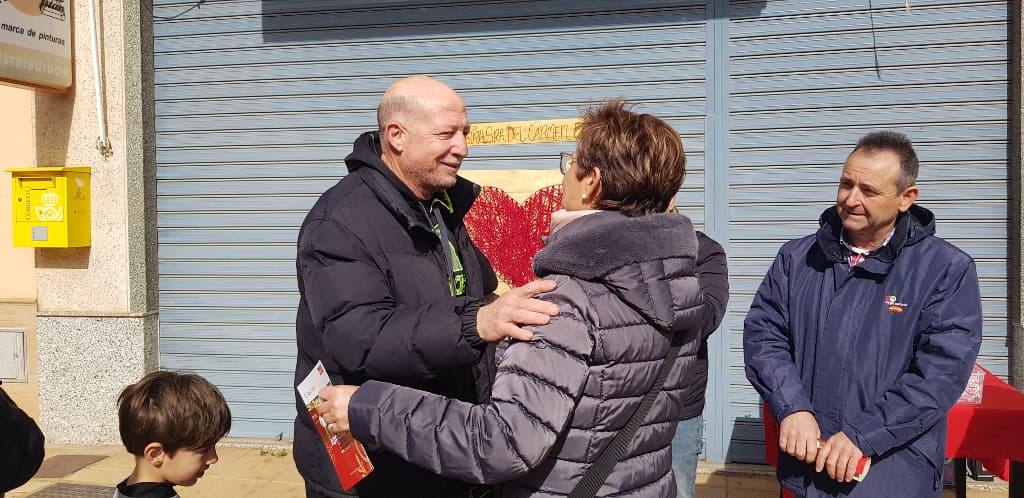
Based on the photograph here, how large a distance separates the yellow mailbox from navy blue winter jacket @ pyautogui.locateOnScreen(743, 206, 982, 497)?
201 inches

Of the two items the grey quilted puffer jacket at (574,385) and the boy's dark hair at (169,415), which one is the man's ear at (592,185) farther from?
the boy's dark hair at (169,415)

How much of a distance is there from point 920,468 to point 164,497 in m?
2.47

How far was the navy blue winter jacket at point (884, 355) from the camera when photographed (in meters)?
2.64

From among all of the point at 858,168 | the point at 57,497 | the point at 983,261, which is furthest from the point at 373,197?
the point at 983,261

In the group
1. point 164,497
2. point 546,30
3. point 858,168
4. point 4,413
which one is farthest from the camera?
point 546,30

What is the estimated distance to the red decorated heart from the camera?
5465 mm

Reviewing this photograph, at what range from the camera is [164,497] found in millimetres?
2404

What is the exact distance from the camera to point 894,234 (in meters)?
2.84

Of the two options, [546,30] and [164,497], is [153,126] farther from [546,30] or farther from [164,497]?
[164,497]

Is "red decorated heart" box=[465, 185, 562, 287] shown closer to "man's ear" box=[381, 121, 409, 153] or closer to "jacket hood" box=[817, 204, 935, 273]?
"jacket hood" box=[817, 204, 935, 273]

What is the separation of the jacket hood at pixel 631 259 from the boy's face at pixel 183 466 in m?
1.35

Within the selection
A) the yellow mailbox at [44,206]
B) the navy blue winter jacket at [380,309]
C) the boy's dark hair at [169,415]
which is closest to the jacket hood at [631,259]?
the navy blue winter jacket at [380,309]

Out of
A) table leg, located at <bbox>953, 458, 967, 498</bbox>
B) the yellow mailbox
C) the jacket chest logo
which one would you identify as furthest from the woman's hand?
the yellow mailbox

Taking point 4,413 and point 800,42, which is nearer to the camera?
point 4,413
